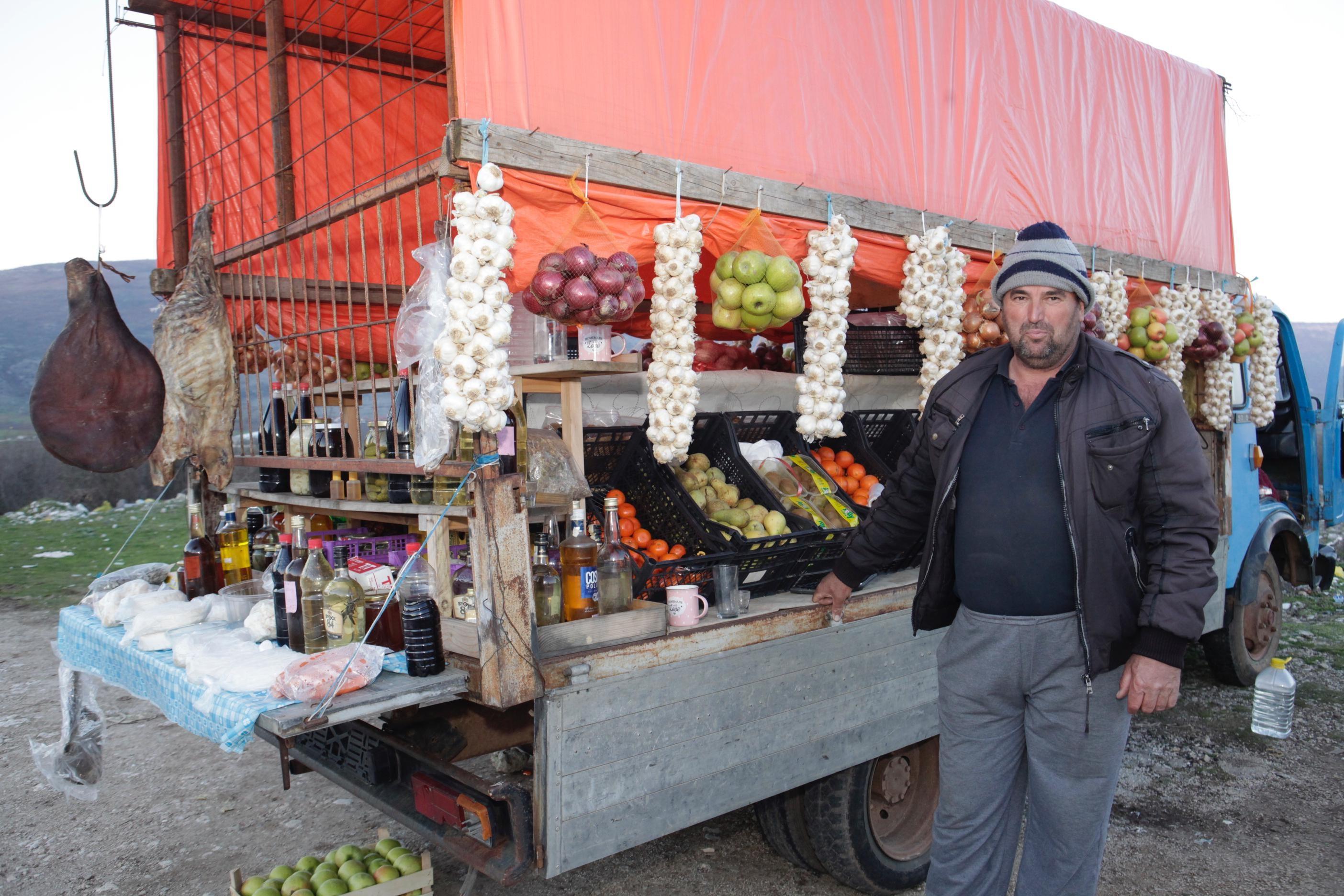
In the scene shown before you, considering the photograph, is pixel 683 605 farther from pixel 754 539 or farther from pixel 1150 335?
pixel 1150 335

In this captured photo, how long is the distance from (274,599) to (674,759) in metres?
1.47

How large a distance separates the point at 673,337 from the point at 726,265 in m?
0.41

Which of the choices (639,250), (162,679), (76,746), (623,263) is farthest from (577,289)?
(76,746)

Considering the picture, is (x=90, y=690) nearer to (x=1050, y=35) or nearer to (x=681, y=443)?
(x=681, y=443)

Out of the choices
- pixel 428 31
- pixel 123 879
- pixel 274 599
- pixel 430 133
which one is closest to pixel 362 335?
pixel 430 133

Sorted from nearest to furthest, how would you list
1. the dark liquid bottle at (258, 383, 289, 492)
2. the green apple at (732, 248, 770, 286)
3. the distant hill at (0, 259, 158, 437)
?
1. the green apple at (732, 248, 770, 286)
2. the dark liquid bottle at (258, 383, 289, 492)
3. the distant hill at (0, 259, 158, 437)

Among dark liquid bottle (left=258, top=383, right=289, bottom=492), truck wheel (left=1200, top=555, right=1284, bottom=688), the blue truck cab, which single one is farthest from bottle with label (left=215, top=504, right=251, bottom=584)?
truck wheel (left=1200, top=555, right=1284, bottom=688)

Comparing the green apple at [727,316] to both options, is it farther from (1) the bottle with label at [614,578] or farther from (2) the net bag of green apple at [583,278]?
(1) the bottle with label at [614,578]

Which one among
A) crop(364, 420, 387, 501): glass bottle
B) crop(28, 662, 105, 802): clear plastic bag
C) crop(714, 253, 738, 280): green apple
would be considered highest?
crop(714, 253, 738, 280): green apple

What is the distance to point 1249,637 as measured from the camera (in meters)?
6.24

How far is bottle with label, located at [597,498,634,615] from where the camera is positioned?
300 cm

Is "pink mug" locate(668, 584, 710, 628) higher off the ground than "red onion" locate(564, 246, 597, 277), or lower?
lower

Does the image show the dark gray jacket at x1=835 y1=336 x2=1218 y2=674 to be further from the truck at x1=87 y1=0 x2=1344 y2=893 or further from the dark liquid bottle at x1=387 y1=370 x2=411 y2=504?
the dark liquid bottle at x1=387 y1=370 x2=411 y2=504

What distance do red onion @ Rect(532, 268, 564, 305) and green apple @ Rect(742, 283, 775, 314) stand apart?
0.85 m
